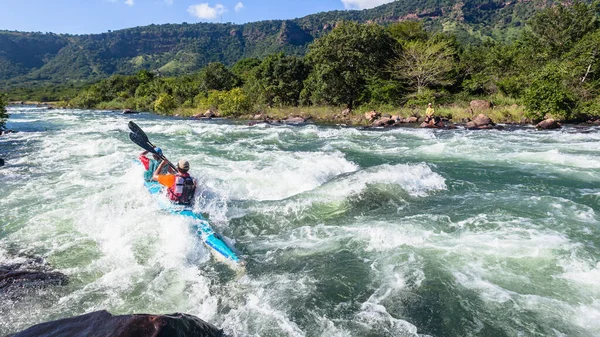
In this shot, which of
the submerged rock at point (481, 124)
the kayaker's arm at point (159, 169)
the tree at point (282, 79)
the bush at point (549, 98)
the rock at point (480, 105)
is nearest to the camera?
the kayaker's arm at point (159, 169)

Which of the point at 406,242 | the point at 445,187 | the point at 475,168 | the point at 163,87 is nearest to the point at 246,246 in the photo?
the point at 406,242

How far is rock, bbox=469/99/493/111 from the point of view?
22859 mm

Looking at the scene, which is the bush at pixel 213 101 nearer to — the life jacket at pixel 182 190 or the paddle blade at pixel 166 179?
the paddle blade at pixel 166 179

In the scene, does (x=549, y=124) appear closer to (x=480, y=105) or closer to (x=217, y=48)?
(x=480, y=105)

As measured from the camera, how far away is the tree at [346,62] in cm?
2730

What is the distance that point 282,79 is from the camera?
3153 cm

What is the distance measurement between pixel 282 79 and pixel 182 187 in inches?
1013

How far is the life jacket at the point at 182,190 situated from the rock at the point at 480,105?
21007 millimetres

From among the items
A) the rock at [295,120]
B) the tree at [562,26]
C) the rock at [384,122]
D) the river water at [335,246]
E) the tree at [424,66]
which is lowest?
the rock at [295,120]

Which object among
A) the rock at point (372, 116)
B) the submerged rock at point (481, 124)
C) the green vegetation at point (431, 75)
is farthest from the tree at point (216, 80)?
the submerged rock at point (481, 124)

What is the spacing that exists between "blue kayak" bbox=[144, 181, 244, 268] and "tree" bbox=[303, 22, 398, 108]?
21515 millimetres

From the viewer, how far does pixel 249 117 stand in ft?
98.3

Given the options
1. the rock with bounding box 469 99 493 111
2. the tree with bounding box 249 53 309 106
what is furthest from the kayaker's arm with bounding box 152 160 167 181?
the tree with bounding box 249 53 309 106

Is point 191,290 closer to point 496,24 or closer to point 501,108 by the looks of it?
point 501,108
